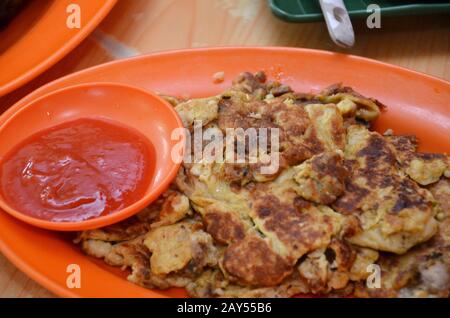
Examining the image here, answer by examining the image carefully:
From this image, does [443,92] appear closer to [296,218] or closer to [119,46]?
[296,218]

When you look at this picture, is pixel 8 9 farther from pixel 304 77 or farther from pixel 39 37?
pixel 304 77

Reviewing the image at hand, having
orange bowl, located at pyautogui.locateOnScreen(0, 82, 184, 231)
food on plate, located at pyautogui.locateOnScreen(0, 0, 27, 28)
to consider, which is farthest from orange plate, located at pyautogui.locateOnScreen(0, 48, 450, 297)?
food on plate, located at pyautogui.locateOnScreen(0, 0, 27, 28)

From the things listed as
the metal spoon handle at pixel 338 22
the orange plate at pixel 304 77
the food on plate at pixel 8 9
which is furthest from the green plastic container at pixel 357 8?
the food on plate at pixel 8 9

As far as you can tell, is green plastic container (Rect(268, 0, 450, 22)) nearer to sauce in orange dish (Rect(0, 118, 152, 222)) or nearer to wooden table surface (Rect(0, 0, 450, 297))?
wooden table surface (Rect(0, 0, 450, 297))

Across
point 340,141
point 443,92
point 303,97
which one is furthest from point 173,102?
point 443,92
